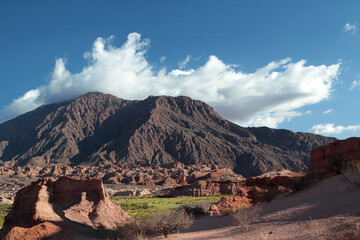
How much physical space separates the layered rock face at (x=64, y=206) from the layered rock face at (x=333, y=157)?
2769cm

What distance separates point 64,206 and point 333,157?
3702 centimetres

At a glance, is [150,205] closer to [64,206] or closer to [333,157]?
[64,206]

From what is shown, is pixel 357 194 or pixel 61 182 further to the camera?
pixel 61 182

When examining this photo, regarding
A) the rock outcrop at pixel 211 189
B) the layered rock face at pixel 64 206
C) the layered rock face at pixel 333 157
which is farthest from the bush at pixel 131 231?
the rock outcrop at pixel 211 189

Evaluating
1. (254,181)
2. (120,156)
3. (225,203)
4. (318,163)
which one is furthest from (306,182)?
(120,156)

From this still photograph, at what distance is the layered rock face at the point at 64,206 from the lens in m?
26.2

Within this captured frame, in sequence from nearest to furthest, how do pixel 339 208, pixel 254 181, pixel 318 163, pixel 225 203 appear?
pixel 339 208
pixel 225 203
pixel 318 163
pixel 254 181

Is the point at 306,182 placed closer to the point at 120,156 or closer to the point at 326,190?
the point at 326,190

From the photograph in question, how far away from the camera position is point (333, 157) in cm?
4362

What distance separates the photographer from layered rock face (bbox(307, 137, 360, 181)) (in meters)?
41.3

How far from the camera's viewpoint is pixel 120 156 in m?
196

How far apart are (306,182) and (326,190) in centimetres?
690

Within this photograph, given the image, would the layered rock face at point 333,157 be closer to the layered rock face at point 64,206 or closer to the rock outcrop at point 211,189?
the layered rock face at point 64,206

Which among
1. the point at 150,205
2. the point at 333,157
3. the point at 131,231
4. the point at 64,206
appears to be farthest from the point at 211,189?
the point at 131,231
